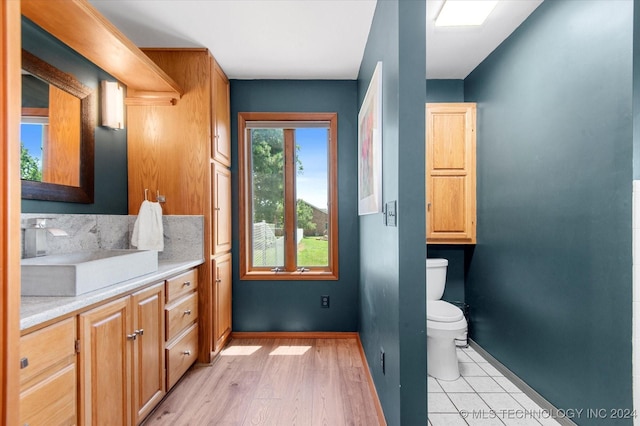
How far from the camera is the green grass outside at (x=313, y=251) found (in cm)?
315

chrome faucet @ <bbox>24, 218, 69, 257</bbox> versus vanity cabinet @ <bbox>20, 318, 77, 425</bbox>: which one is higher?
chrome faucet @ <bbox>24, 218, 69, 257</bbox>

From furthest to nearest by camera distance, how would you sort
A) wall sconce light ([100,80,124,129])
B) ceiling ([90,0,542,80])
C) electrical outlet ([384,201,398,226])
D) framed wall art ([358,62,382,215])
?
wall sconce light ([100,80,124,129]) < ceiling ([90,0,542,80]) < framed wall art ([358,62,382,215]) < electrical outlet ([384,201,398,226])

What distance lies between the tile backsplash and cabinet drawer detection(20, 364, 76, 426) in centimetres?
84

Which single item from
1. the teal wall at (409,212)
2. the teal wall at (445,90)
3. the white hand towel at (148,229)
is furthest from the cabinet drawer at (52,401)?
the teal wall at (445,90)

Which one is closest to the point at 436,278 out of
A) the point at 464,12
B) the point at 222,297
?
the point at 222,297

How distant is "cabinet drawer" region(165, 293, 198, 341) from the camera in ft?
6.48

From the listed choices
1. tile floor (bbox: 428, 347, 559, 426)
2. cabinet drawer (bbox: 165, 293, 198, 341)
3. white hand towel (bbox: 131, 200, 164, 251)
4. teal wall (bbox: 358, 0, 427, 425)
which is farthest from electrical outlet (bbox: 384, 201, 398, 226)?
white hand towel (bbox: 131, 200, 164, 251)

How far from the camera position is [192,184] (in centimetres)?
244

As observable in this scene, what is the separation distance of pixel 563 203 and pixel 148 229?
8.42 ft

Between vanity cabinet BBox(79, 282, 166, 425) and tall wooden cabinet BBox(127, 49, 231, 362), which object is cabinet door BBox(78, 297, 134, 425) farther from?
tall wooden cabinet BBox(127, 49, 231, 362)

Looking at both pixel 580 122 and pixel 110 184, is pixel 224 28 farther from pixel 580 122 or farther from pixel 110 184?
pixel 580 122

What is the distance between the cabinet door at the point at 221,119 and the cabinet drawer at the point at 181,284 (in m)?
0.90

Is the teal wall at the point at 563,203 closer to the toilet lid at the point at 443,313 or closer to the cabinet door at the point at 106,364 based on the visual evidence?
the toilet lid at the point at 443,313

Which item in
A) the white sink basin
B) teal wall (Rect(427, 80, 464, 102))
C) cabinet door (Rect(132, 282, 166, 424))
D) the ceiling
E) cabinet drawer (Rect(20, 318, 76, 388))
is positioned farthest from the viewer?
teal wall (Rect(427, 80, 464, 102))
